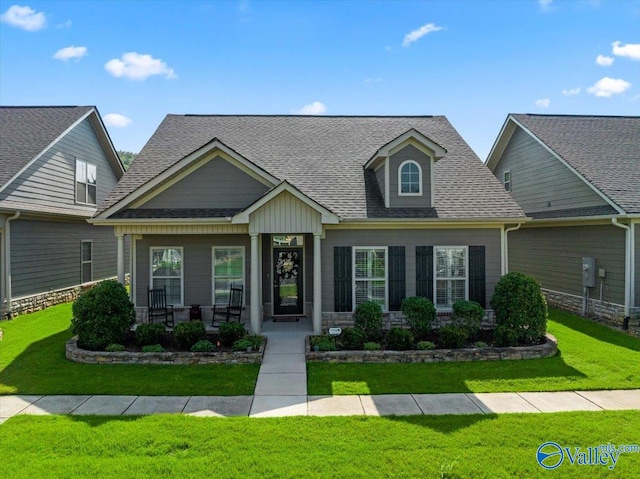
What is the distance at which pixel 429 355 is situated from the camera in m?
9.58

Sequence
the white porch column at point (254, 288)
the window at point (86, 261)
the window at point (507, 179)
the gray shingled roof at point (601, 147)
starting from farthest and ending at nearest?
the window at point (507, 179) → the window at point (86, 261) → the gray shingled roof at point (601, 147) → the white porch column at point (254, 288)

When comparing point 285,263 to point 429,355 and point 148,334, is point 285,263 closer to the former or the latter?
point 148,334

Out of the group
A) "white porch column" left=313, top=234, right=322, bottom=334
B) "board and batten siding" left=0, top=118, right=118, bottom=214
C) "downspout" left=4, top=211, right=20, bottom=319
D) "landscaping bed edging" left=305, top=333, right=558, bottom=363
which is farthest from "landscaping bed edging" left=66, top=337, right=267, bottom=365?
"board and batten siding" left=0, top=118, right=118, bottom=214

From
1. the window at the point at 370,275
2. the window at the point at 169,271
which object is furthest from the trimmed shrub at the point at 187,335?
the window at the point at 370,275

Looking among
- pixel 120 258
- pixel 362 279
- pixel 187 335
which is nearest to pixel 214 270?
pixel 120 258

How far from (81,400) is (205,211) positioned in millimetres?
6032

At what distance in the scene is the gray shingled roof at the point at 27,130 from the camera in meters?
14.3

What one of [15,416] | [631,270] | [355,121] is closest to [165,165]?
[355,121]

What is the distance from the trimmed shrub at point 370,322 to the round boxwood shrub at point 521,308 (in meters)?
2.96

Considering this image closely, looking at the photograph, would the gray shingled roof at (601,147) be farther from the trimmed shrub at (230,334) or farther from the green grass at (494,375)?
the trimmed shrub at (230,334)

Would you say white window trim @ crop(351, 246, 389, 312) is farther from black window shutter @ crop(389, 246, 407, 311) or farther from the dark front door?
the dark front door

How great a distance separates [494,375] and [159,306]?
915cm

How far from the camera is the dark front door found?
13.3 meters

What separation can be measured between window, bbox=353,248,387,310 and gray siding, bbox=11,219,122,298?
11197 millimetres
